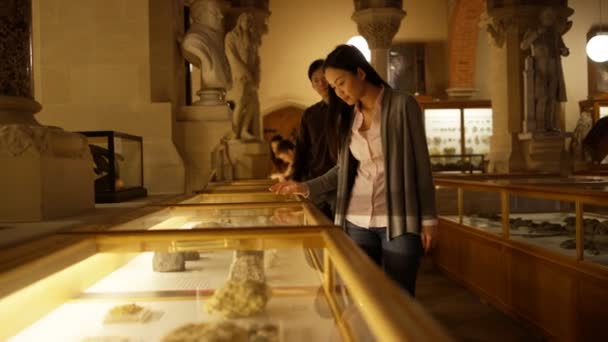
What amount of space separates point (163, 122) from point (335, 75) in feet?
14.2

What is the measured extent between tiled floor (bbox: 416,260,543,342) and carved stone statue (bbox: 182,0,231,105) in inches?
124

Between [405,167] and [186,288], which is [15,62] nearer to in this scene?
[405,167]

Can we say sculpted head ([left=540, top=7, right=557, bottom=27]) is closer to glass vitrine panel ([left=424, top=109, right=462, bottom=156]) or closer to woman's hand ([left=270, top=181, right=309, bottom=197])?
glass vitrine panel ([left=424, top=109, right=462, bottom=156])

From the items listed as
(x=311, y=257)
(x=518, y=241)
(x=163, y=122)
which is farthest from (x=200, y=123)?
(x=311, y=257)

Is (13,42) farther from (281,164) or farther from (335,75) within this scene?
(281,164)

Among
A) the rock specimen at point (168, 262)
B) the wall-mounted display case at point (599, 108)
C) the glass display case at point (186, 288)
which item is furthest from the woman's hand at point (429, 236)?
the wall-mounted display case at point (599, 108)

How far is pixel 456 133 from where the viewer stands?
52.0ft

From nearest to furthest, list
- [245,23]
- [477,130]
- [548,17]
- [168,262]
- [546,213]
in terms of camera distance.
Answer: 1. [168,262]
2. [546,213]
3. [245,23]
4. [548,17]
5. [477,130]

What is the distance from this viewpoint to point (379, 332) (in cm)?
62

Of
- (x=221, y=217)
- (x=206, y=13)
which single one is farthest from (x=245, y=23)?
(x=221, y=217)

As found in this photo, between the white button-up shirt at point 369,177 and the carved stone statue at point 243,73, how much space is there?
5.91 meters

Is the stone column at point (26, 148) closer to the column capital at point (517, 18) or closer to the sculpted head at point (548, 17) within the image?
the sculpted head at point (548, 17)

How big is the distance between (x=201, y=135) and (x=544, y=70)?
7226mm

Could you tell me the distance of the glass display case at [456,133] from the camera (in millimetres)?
15703
